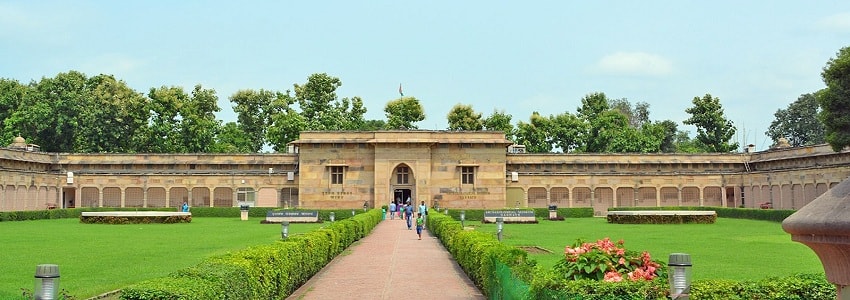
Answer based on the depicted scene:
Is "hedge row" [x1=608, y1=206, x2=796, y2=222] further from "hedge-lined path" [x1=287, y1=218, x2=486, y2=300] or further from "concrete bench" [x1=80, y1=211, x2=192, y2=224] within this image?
"concrete bench" [x1=80, y1=211, x2=192, y2=224]

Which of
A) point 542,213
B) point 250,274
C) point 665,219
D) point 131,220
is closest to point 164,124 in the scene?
point 131,220

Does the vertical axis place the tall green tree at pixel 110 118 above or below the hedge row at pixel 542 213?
above

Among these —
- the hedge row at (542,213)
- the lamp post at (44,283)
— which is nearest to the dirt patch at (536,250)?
the lamp post at (44,283)

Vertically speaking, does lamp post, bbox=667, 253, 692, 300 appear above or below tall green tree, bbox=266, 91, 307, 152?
below

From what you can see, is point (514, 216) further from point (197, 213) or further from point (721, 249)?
point (197, 213)

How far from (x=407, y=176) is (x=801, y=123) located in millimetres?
55777

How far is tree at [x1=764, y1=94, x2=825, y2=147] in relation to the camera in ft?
287

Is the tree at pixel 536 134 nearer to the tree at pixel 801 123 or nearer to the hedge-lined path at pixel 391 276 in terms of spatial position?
the tree at pixel 801 123

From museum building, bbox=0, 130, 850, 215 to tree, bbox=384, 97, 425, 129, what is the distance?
2060 centimetres

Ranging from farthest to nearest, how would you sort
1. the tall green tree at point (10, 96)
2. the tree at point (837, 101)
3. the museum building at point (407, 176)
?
the tall green tree at point (10, 96)
the museum building at point (407, 176)
the tree at point (837, 101)

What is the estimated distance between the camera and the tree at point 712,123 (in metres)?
68.4

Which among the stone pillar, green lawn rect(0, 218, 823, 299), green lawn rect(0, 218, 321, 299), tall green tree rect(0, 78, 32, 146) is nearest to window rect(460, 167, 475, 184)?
green lawn rect(0, 218, 823, 299)

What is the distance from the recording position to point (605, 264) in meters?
9.15

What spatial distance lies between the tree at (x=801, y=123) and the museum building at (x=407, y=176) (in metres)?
31.3
